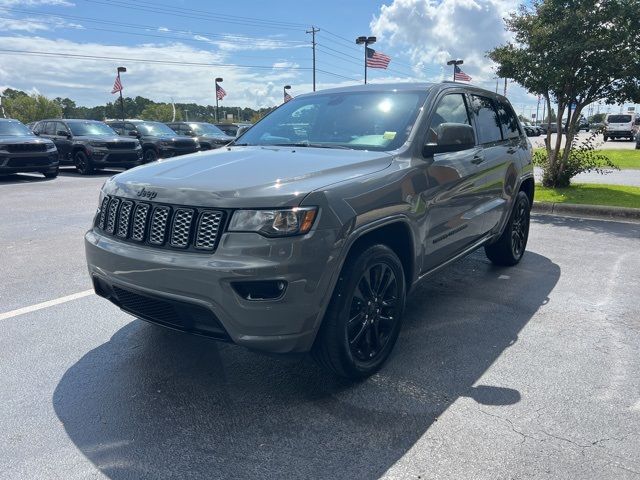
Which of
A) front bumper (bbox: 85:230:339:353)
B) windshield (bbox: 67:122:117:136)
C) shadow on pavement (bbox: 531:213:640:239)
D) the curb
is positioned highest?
windshield (bbox: 67:122:117:136)

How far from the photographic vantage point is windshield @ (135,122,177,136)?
19078 millimetres

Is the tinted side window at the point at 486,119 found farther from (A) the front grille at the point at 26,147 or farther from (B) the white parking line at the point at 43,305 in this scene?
(A) the front grille at the point at 26,147

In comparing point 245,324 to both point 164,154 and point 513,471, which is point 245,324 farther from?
point 164,154

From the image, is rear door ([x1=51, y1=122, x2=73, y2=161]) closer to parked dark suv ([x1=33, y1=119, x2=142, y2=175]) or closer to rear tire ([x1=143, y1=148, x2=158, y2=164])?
parked dark suv ([x1=33, y1=119, x2=142, y2=175])

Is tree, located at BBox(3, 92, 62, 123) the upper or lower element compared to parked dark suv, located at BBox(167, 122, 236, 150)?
upper

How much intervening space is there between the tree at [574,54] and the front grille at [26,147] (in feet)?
37.8

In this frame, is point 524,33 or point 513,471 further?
point 524,33

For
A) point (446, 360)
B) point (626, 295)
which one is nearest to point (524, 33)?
point (626, 295)

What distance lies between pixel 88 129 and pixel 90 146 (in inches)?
58.4

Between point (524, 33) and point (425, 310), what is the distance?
8.19m

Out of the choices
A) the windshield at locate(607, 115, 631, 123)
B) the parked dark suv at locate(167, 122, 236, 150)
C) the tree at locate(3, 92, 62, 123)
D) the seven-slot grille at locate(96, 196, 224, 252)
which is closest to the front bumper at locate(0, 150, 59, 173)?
the parked dark suv at locate(167, 122, 236, 150)

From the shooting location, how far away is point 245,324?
270 centimetres

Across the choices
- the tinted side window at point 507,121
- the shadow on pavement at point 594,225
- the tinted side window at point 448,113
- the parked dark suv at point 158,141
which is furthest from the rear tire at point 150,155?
the tinted side window at point 448,113

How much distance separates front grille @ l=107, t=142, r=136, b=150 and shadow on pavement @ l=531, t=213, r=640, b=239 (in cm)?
1213
